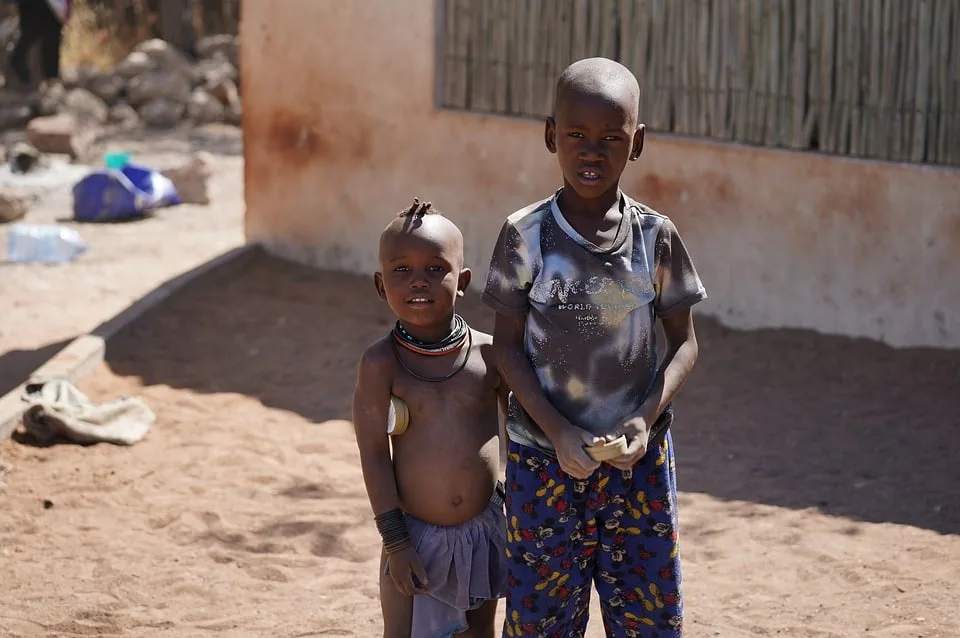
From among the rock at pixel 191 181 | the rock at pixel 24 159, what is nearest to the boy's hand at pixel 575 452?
the rock at pixel 191 181

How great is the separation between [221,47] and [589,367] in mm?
15318

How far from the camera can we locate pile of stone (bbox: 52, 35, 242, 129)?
14750mm

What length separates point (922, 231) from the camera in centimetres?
623

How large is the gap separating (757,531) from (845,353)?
2016 mm

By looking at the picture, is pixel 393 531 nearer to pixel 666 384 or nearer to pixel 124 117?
pixel 666 384

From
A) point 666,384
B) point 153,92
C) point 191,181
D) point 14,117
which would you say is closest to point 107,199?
point 191,181

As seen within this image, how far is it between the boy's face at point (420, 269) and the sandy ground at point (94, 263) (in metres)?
4.36

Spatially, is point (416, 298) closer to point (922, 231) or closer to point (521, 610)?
point (521, 610)

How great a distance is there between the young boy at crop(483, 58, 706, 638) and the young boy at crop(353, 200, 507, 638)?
160 mm

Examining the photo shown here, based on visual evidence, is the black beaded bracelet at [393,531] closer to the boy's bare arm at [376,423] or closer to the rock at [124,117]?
the boy's bare arm at [376,423]

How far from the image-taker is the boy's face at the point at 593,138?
2.65 meters

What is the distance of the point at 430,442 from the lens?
2969 mm

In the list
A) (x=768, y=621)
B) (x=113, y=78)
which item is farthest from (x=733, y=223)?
(x=113, y=78)

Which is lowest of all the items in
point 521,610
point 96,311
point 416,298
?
point 96,311
